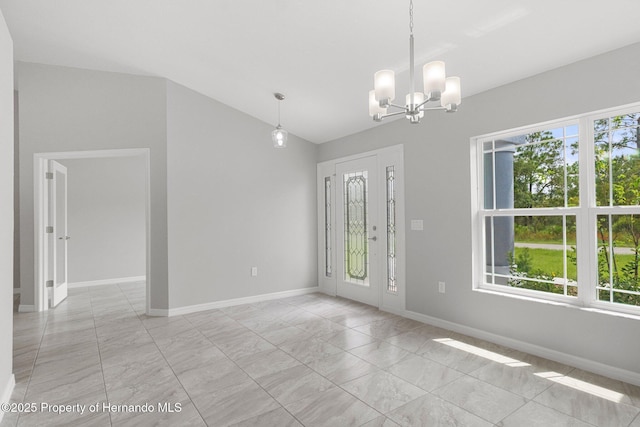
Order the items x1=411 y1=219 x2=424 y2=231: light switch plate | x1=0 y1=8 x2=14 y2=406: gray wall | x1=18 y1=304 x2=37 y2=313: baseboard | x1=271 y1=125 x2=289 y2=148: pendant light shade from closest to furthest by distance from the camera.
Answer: x1=0 y1=8 x2=14 y2=406: gray wall
x1=271 y1=125 x2=289 y2=148: pendant light shade
x1=411 y1=219 x2=424 y2=231: light switch plate
x1=18 y1=304 x2=37 y2=313: baseboard

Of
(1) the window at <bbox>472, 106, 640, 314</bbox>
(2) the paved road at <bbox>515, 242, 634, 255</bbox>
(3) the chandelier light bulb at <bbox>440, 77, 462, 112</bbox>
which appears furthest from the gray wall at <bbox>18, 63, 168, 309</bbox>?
(2) the paved road at <bbox>515, 242, 634, 255</bbox>

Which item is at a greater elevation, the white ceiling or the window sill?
the white ceiling

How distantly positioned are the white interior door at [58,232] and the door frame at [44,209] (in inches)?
4.9

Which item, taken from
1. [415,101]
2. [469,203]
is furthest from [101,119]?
[469,203]

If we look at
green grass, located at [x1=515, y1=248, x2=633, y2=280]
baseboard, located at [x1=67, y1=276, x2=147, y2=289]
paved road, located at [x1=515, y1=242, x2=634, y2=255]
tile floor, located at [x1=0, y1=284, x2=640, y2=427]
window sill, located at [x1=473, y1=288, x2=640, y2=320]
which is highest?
paved road, located at [x1=515, y1=242, x2=634, y2=255]

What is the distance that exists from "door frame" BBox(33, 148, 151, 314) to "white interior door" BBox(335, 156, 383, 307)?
8.45 feet

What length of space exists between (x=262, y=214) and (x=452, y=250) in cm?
267

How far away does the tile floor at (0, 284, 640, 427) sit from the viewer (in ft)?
7.13

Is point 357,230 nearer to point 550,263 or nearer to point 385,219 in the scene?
point 385,219

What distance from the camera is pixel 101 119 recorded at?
4.39 meters

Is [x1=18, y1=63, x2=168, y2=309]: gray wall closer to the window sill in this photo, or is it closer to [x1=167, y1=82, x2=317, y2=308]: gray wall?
[x1=167, y1=82, x2=317, y2=308]: gray wall

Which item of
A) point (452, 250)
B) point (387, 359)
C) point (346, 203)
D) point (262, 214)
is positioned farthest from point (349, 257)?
point (387, 359)

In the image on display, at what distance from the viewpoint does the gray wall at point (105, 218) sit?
242 inches

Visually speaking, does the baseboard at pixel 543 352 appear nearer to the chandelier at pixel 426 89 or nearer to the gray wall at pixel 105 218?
the chandelier at pixel 426 89
